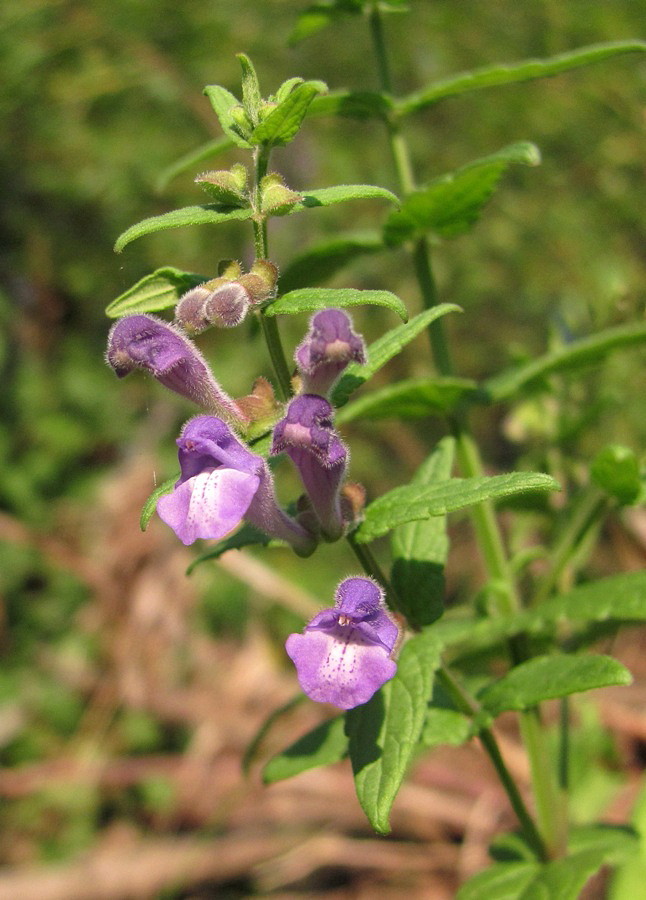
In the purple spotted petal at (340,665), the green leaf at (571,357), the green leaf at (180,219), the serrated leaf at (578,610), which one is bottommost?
the serrated leaf at (578,610)

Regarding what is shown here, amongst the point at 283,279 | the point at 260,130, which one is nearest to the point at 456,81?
the point at 283,279

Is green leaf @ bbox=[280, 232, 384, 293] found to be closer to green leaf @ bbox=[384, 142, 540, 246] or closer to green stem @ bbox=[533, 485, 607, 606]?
green leaf @ bbox=[384, 142, 540, 246]

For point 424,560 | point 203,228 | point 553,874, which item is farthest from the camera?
point 203,228

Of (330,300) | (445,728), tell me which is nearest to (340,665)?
(445,728)

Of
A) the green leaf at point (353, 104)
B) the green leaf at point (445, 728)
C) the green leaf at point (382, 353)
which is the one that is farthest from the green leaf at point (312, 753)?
the green leaf at point (353, 104)

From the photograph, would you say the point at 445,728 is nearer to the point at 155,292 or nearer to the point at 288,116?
the point at 155,292

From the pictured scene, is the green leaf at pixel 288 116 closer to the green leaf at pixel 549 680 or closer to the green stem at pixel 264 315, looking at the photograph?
the green stem at pixel 264 315
